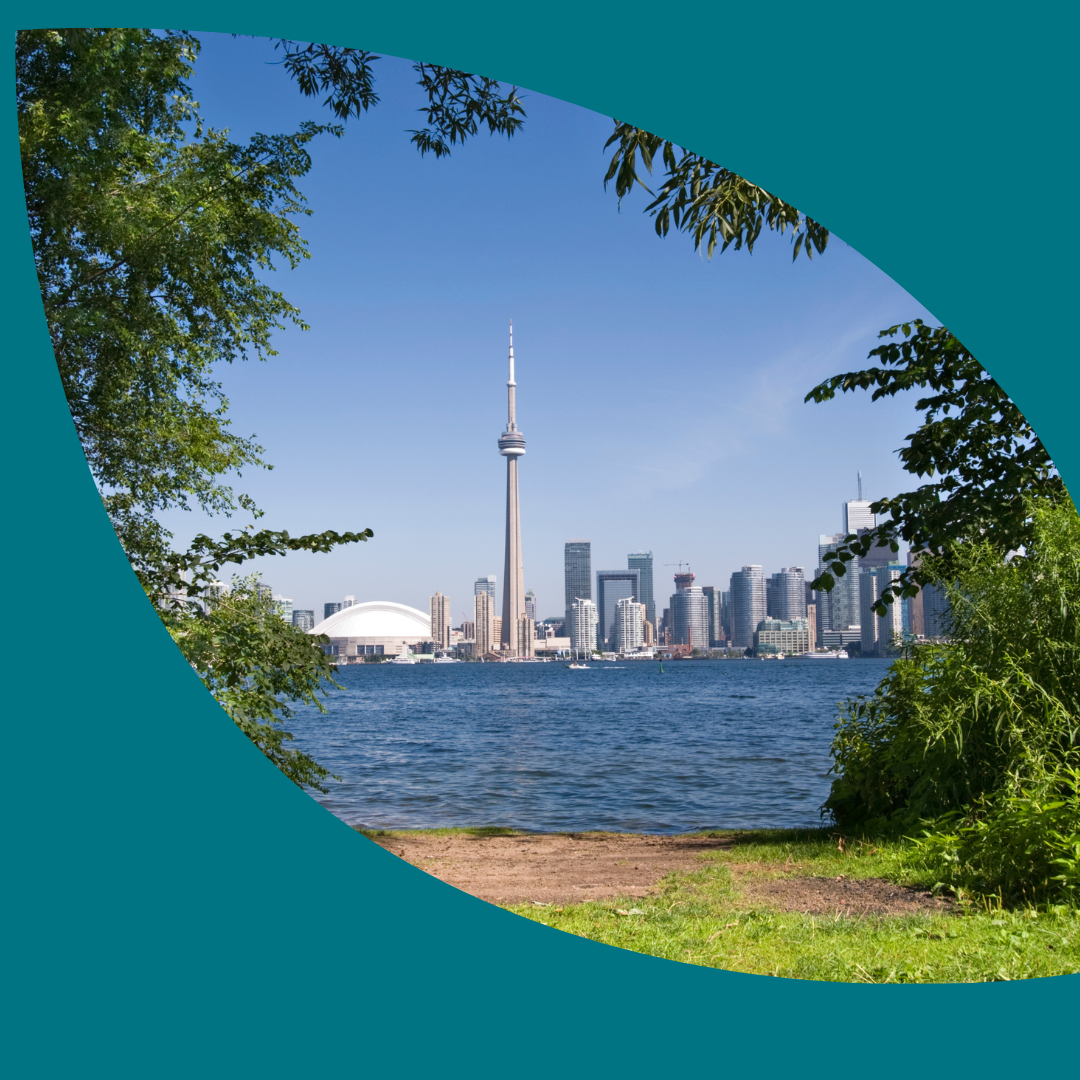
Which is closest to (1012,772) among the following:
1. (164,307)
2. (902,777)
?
(902,777)

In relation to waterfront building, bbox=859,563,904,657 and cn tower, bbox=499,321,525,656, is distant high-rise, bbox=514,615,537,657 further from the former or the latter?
waterfront building, bbox=859,563,904,657

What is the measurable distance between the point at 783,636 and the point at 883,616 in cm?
265

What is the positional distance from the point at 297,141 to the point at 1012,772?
14.2 feet

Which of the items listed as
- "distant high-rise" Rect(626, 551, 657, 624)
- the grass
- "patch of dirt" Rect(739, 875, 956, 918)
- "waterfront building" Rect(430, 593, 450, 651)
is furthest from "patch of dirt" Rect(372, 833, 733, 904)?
"distant high-rise" Rect(626, 551, 657, 624)

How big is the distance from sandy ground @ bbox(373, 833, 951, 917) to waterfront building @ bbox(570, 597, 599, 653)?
1.79m

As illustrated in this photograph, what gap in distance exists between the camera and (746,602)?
8.23 m

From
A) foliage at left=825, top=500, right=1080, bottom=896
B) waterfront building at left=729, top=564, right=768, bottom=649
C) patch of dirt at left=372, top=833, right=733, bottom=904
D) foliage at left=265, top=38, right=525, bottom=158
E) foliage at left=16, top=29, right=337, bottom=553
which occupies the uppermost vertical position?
foliage at left=265, top=38, right=525, bottom=158

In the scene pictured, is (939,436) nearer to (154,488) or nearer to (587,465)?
(587,465)

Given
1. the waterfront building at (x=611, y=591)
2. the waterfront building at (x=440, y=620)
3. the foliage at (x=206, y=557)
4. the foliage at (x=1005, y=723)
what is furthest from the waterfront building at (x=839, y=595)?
the foliage at (x=206, y=557)

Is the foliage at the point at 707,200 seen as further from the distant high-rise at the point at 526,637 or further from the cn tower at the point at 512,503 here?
the distant high-rise at the point at 526,637

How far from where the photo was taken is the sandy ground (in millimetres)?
4164

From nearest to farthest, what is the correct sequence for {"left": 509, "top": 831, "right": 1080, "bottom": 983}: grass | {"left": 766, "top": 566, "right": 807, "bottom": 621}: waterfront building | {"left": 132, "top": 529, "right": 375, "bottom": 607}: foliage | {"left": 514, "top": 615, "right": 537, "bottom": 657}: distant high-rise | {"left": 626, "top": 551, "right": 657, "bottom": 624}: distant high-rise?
1. {"left": 509, "top": 831, "right": 1080, "bottom": 983}: grass
2. {"left": 132, "top": 529, "right": 375, "bottom": 607}: foliage
3. {"left": 766, "top": 566, "right": 807, "bottom": 621}: waterfront building
4. {"left": 626, "top": 551, "right": 657, "bottom": 624}: distant high-rise
5. {"left": 514, "top": 615, "right": 537, "bottom": 657}: distant high-rise

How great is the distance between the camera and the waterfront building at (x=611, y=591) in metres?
7.73

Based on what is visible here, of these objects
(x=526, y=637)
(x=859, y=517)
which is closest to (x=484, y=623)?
(x=526, y=637)
